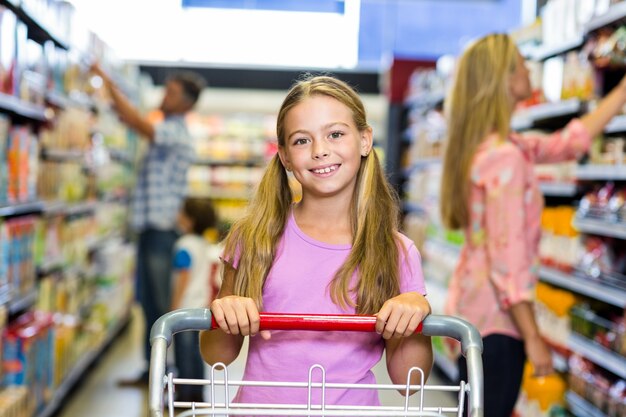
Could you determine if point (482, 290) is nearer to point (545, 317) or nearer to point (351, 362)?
point (351, 362)

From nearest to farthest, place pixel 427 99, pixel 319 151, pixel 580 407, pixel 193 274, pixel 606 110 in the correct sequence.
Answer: pixel 319 151
pixel 606 110
pixel 580 407
pixel 193 274
pixel 427 99

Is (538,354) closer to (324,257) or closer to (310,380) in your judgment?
(324,257)

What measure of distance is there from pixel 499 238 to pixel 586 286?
1.19 meters

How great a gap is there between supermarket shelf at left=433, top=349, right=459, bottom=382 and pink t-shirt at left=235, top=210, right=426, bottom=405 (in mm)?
3974

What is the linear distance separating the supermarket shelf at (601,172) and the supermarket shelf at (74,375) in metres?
2.75

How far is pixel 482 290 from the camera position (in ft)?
9.30

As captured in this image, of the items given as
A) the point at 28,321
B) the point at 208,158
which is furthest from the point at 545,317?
the point at 208,158

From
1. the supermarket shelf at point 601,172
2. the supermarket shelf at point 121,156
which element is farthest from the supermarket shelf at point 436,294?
the supermarket shelf at point 121,156

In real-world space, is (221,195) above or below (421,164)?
below

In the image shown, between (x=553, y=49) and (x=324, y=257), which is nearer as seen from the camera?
(x=324, y=257)

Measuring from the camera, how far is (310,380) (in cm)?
151

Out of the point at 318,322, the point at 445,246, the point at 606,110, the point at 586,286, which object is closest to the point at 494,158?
the point at 606,110

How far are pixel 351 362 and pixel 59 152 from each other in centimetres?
361

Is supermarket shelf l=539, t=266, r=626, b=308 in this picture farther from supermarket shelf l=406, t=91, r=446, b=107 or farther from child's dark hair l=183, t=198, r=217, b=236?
supermarket shelf l=406, t=91, r=446, b=107
